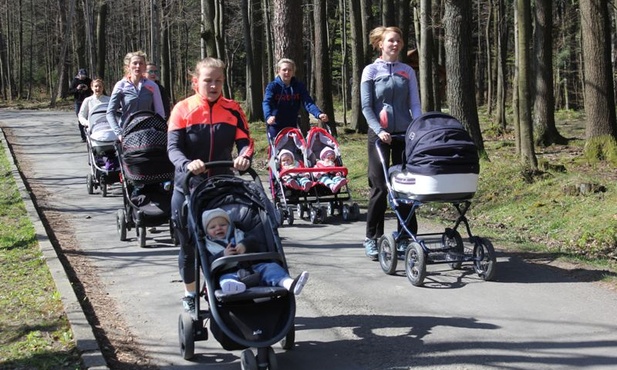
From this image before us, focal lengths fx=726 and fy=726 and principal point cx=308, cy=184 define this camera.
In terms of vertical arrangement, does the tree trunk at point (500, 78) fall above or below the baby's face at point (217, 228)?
above

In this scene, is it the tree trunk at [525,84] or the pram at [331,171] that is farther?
the tree trunk at [525,84]

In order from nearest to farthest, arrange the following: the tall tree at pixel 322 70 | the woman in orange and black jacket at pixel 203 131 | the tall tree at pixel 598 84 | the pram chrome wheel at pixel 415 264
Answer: the woman in orange and black jacket at pixel 203 131 → the pram chrome wheel at pixel 415 264 → the tall tree at pixel 598 84 → the tall tree at pixel 322 70

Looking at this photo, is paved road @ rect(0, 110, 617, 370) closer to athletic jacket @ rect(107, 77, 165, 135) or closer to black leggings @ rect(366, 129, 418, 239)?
black leggings @ rect(366, 129, 418, 239)

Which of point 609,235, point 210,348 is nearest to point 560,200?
point 609,235

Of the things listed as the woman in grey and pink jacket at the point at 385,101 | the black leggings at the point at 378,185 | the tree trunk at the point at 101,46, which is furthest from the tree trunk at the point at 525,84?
the tree trunk at the point at 101,46

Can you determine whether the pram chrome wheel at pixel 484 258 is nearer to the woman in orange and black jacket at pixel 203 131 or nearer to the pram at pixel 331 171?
the woman in orange and black jacket at pixel 203 131

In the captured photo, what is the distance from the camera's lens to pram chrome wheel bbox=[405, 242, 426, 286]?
267 inches

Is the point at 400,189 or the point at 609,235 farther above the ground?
the point at 400,189

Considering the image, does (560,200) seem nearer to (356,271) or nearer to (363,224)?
(363,224)

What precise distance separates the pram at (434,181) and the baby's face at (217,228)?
224 centimetres

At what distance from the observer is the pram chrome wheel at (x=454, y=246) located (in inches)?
278

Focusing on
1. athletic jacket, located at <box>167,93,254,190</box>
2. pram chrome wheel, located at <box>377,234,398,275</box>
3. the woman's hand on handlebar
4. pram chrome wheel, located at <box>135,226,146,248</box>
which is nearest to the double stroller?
pram chrome wheel, located at <box>135,226,146,248</box>

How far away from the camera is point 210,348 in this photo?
18.0 feet

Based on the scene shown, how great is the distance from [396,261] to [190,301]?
2498 mm
